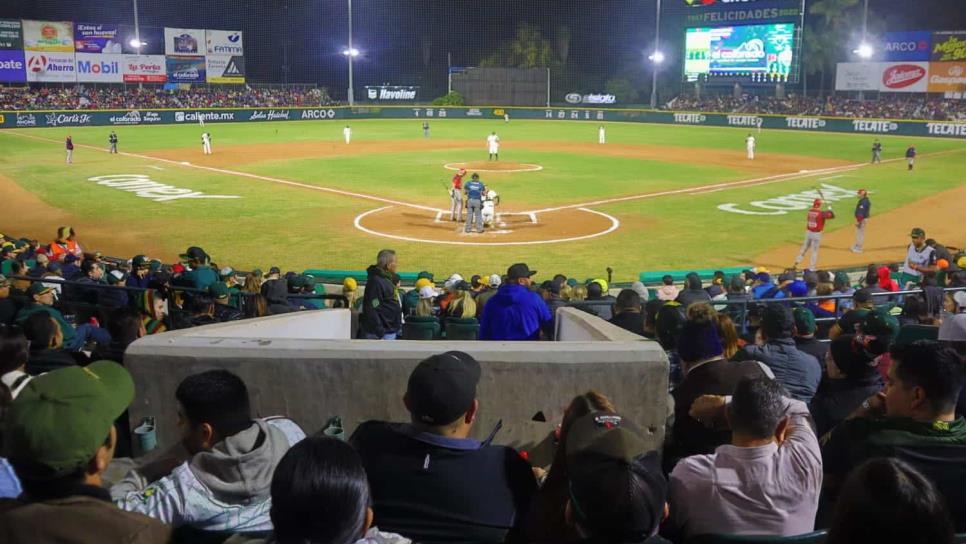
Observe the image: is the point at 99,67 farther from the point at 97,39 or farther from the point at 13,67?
the point at 13,67

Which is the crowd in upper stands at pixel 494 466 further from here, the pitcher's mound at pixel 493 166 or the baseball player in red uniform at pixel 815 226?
the pitcher's mound at pixel 493 166

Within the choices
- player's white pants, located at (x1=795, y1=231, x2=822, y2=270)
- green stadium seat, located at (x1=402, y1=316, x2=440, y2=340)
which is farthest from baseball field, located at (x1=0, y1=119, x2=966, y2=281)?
green stadium seat, located at (x1=402, y1=316, x2=440, y2=340)

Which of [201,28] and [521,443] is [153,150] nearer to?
[201,28]

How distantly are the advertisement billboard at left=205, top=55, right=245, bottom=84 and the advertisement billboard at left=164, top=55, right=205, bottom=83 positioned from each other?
2.67 feet

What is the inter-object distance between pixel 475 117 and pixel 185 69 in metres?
27.6

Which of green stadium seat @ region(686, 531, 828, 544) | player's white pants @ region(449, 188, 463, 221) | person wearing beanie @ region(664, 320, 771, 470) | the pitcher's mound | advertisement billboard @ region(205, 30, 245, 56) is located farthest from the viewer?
advertisement billboard @ region(205, 30, 245, 56)

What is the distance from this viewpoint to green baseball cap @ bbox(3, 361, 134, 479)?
9.57 ft

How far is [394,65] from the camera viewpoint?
88875 mm

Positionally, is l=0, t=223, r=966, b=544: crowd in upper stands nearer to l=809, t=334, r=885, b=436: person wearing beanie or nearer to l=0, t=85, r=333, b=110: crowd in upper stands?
l=809, t=334, r=885, b=436: person wearing beanie

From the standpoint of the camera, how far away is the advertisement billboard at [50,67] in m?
67.8

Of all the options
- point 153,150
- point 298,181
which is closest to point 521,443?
point 298,181

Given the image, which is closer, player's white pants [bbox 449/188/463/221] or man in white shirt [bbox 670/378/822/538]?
man in white shirt [bbox 670/378/822/538]

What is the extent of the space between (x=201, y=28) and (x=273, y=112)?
14901 mm

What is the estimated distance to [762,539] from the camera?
3146 mm
